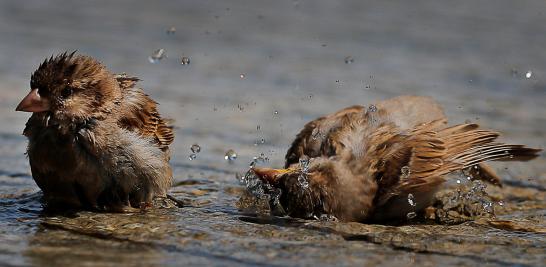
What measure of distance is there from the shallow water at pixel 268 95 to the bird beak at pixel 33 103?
24.2 inches

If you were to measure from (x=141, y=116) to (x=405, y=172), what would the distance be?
5.47ft

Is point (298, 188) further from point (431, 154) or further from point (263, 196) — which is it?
point (431, 154)

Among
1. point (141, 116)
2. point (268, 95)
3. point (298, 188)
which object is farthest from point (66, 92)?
point (268, 95)

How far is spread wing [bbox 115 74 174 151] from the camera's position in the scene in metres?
5.98

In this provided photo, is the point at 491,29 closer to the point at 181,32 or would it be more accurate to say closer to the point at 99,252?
the point at 181,32

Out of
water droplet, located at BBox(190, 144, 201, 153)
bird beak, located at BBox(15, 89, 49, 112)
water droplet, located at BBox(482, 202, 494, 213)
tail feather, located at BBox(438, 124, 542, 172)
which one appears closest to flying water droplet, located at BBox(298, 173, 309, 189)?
tail feather, located at BBox(438, 124, 542, 172)

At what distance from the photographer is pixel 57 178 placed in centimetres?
574

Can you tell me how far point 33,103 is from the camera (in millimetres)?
5637

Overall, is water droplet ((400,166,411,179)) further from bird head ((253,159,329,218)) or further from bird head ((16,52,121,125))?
bird head ((16,52,121,125))

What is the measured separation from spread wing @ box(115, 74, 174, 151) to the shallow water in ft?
1.66

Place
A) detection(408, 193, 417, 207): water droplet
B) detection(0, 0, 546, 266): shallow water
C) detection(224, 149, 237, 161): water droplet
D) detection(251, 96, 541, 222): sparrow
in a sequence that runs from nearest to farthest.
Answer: detection(0, 0, 546, 266): shallow water
detection(251, 96, 541, 222): sparrow
detection(408, 193, 417, 207): water droplet
detection(224, 149, 237, 161): water droplet

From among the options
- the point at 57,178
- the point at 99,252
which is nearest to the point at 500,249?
the point at 99,252

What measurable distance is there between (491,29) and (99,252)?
9572mm

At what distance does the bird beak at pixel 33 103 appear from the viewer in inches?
221
